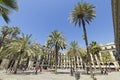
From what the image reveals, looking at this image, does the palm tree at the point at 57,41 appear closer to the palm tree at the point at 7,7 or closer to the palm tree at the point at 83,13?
the palm tree at the point at 83,13

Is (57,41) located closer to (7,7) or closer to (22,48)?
(22,48)

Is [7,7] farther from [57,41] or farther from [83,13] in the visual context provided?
[57,41]

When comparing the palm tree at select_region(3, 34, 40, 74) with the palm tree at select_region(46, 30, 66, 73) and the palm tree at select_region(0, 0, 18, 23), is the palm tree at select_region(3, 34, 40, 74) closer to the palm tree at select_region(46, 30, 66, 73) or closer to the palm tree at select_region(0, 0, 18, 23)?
the palm tree at select_region(46, 30, 66, 73)

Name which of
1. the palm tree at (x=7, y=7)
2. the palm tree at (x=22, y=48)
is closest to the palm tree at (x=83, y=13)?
the palm tree at (x=22, y=48)

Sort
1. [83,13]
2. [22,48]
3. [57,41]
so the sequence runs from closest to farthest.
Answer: [83,13] → [22,48] → [57,41]

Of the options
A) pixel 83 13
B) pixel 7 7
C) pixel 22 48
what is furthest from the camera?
pixel 22 48

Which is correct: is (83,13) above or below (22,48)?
above

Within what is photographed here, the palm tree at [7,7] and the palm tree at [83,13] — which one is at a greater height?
the palm tree at [83,13]

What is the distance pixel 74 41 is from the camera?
195ft

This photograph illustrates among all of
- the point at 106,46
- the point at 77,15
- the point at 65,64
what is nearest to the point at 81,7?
the point at 77,15

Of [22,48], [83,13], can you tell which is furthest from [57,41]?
[83,13]

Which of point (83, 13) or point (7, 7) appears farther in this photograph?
point (83, 13)

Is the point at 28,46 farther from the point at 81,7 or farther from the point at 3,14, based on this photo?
the point at 3,14

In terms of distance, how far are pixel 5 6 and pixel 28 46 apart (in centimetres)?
3079
